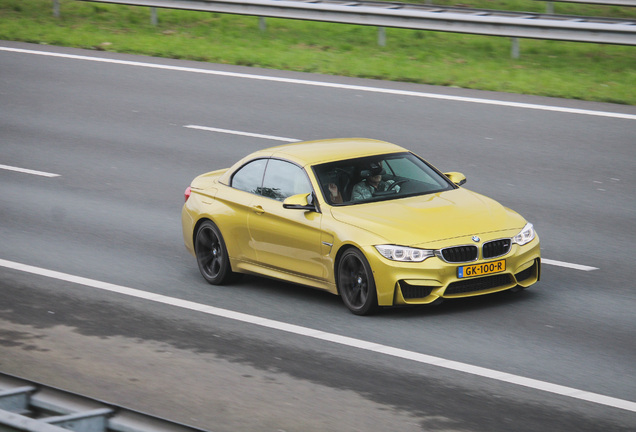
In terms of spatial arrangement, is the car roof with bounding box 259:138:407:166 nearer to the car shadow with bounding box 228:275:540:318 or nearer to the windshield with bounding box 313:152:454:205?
the windshield with bounding box 313:152:454:205

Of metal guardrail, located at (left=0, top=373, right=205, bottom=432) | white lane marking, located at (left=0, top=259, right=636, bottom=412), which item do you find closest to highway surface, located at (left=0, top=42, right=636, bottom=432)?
white lane marking, located at (left=0, top=259, right=636, bottom=412)

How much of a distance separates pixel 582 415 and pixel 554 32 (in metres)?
13.5

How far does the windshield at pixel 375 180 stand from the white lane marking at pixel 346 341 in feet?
4.53

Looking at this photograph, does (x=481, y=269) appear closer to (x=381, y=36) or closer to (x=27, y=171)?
(x=27, y=171)

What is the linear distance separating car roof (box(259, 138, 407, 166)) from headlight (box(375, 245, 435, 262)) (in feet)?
5.16

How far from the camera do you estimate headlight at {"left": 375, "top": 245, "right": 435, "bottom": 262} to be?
30.5ft

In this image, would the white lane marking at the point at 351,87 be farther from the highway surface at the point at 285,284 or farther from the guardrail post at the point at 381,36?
the guardrail post at the point at 381,36

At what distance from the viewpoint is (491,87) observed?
1886 cm

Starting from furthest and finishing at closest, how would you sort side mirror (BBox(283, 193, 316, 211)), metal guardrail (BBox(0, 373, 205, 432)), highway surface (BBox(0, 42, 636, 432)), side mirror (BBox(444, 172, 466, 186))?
1. side mirror (BBox(444, 172, 466, 186))
2. side mirror (BBox(283, 193, 316, 211))
3. highway surface (BBox(0, 42, 636, 432))
4. metal guardrail (BBox(0, 373, 205, 432))

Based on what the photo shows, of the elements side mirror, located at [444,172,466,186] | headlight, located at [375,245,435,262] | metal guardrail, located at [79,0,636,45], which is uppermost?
metal guardrail, located at [79,0,636,45]

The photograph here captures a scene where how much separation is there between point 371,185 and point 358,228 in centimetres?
93

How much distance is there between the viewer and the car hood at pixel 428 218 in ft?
30.9

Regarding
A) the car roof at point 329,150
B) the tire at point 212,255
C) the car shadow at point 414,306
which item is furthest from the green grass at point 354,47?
the tire at point 212,255

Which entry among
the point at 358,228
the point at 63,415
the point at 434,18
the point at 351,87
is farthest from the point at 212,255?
the point at 434,18
